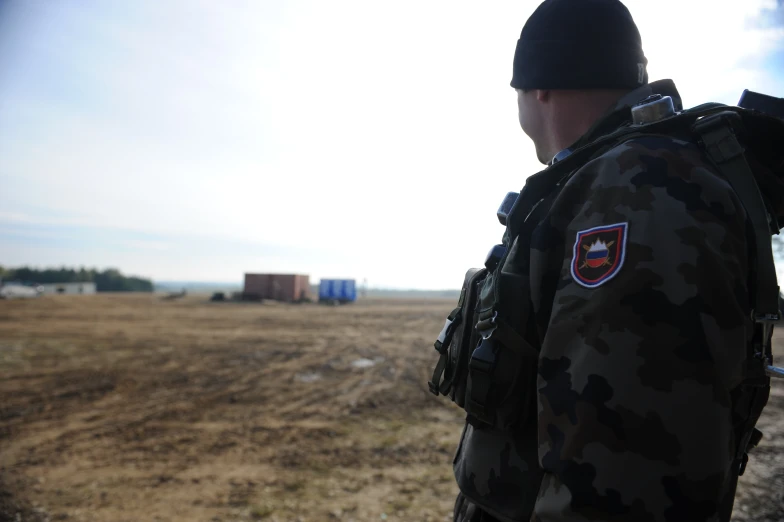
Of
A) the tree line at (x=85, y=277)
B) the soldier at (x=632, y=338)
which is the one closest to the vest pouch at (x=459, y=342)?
the soldier at (x=632, y=338)

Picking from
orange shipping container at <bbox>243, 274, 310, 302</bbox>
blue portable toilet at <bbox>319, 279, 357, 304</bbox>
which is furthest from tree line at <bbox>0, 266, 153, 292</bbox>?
blue portable toilet at <bbox>319, 279, 357, 304</bbox>

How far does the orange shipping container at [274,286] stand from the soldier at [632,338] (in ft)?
117

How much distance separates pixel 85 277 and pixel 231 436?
63.5 metres

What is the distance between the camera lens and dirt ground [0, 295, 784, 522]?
4.59 m

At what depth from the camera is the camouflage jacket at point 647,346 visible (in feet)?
3.14

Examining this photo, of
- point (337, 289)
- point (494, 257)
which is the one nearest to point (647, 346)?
point (494, 257)

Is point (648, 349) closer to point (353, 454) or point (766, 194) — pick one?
point (766, 194)

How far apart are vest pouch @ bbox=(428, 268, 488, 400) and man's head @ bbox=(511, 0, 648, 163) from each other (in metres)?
0.53

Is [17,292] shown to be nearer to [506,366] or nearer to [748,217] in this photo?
[506,366]

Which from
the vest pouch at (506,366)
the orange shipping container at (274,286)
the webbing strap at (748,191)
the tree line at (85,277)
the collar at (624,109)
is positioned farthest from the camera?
the tree line at (85,277)

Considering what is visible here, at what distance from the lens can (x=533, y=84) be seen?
157 cm

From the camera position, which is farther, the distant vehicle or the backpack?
the distant vehicle

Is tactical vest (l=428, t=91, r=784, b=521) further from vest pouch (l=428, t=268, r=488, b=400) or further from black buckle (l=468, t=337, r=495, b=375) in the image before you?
vest pouch (l=428, t=268, r=488, b=400)

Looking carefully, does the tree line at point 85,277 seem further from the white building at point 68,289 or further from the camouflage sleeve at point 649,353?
the camouflage sleeve at point 649,353
